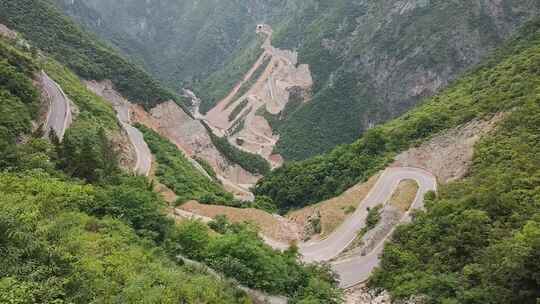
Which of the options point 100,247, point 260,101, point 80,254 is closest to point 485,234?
point 100,247

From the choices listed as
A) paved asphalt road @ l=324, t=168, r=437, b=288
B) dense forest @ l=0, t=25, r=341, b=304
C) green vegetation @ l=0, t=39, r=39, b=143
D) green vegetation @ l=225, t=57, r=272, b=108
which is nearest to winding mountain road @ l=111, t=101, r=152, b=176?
green vegetation @ l=0, t=39, r=39, b=143

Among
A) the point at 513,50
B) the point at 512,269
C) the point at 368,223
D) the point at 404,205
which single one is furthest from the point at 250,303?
the point at 513,50

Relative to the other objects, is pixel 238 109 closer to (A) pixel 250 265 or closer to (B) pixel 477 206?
(B) pixel 477 206

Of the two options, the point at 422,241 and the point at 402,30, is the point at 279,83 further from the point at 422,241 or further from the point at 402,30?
the point at 422,241

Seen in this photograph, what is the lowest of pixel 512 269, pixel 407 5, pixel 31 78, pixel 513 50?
pixel 31 78

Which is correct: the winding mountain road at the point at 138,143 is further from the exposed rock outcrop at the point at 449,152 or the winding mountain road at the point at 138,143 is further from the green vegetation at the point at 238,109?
the green vegetation at the point at 238,109

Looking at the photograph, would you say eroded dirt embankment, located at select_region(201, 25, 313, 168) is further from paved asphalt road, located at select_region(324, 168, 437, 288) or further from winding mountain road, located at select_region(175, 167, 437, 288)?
winding mountain road, located at select_region(175, 167, 437, 288)
